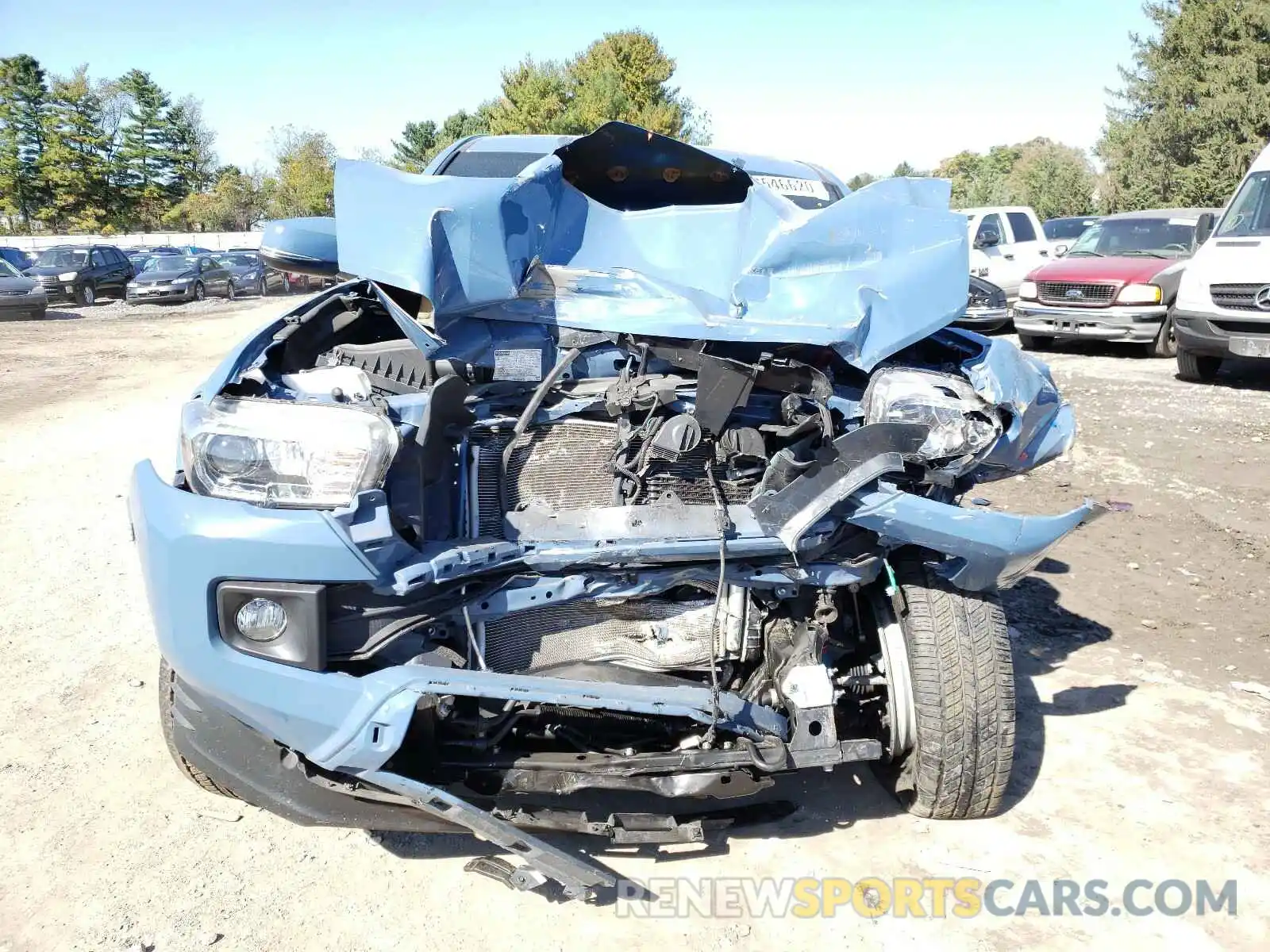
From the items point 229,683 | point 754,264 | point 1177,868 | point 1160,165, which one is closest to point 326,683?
point 229,683

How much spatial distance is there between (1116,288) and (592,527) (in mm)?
11136

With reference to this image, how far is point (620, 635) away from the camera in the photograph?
8.41ft

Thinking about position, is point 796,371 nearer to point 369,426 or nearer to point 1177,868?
point 369,426

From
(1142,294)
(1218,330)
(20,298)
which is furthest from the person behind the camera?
(20,298)

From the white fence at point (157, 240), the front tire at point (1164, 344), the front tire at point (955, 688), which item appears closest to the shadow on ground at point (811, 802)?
the front tire at point (955, 688)

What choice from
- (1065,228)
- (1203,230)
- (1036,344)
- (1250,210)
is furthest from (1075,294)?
(1065,228)

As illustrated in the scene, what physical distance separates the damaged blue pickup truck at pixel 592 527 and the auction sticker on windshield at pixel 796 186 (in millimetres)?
1087

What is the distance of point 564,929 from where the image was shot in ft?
7.64

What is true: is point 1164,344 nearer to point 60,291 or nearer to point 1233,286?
point 1233,286

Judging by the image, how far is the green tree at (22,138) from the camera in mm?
47250

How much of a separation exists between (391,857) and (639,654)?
3.12 feet

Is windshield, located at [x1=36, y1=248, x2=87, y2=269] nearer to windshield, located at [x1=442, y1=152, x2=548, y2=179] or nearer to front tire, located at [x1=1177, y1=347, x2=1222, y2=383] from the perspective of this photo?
windshield, located at [x1=442, y1=152, x2=548, y2=179]

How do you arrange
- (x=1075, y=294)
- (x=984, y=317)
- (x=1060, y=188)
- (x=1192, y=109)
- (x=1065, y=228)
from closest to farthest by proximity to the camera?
(x=1075, y=294) → (x=984, y=317) → (x=1065, y=228) → (x=1192, y=109) → (x=1060, y=188)

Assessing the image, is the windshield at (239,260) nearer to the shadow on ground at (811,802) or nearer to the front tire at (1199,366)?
the front tire at (1199,366)
